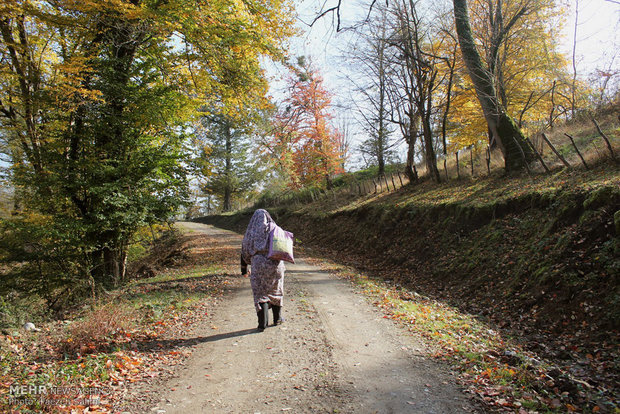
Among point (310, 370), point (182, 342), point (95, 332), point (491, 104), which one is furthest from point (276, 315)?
point (491, 104)

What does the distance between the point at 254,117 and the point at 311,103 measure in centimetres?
1390

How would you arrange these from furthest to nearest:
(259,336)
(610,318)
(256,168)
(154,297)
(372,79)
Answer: (256,168)
(372,79)
(154,297)
(259,336)
(610,318)

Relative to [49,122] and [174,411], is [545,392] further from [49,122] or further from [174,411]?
[49,122]

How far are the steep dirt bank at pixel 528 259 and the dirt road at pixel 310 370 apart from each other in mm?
2036

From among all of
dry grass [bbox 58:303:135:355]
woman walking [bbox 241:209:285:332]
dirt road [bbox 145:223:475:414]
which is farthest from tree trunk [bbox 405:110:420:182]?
dry grass [bbox 58:303:135:355]

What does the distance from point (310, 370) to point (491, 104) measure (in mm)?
11907

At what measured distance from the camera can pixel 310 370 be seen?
4.19m

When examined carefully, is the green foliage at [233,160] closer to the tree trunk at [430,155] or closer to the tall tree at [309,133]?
the tall tree at [309,133]

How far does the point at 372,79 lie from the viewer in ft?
60.1

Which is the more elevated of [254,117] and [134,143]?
[254,117]

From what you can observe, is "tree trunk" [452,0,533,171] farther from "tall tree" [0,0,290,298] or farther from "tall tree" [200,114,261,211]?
"tall tree" [200,114,261,211]

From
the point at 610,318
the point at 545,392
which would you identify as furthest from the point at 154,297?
the point at 610,318

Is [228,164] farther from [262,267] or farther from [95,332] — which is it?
[95,332]

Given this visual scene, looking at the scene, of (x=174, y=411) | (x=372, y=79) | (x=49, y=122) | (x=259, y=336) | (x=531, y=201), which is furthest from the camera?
(x=372, y=79)
